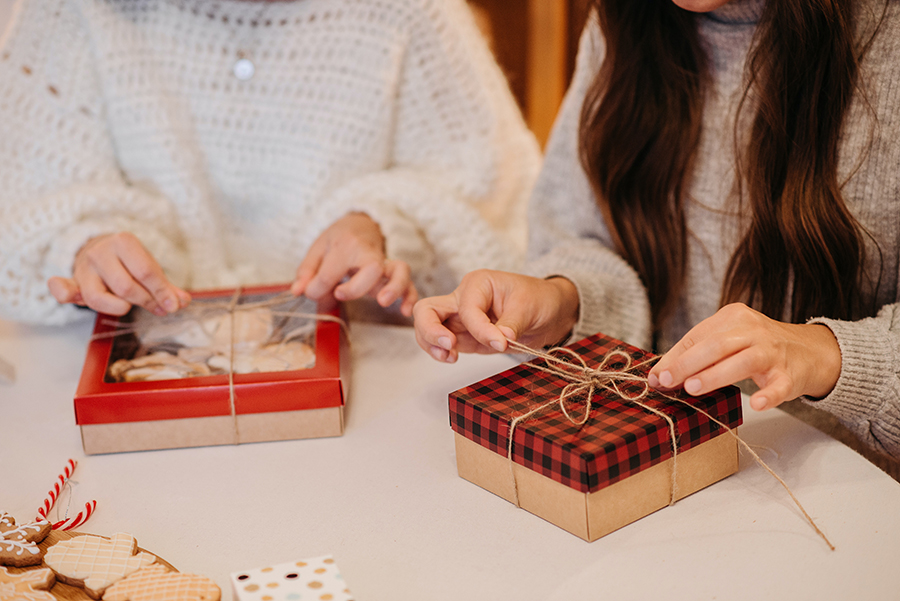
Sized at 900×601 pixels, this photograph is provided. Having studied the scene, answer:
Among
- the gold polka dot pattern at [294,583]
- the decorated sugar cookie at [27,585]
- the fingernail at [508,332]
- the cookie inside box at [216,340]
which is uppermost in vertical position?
the fingernail at [508,332]

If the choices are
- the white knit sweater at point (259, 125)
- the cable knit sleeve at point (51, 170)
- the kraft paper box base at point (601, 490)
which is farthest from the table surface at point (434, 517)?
the white knit sweater at point (259, 125)

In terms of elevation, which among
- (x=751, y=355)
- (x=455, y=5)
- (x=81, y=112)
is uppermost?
(x=455, y=5)

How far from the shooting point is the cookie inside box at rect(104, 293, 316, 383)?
2.37 feet

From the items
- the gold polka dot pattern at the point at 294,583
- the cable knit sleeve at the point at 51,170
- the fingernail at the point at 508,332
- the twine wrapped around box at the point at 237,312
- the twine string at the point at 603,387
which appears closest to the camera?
the gold polka dot pattern at the point at 294,583

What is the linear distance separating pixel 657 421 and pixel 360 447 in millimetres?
268

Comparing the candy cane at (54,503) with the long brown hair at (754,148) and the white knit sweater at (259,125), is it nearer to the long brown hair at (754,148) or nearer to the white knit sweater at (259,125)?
the white knit sweater at (259,125)

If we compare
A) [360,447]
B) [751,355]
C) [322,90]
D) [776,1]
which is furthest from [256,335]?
[776,1]

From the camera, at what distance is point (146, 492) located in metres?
0.62

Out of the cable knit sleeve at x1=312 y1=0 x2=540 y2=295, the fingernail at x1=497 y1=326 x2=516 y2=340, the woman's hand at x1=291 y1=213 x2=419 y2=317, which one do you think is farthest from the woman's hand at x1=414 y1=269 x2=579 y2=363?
the cable knit sleeve at x1=312 y1=0 x2=540 y2=295

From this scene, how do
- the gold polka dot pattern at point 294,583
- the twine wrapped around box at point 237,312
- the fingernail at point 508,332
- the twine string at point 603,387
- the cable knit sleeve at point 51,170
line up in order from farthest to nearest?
1. the cable knit sleeve at point 51,170
2. the twine wrapped around box at point 237,312
3. the fingernail at point 508,332
4. the twine string at point 603,387
5. the gold polka dot pattern at point 294,583

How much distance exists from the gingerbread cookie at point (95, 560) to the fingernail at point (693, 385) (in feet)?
1.23

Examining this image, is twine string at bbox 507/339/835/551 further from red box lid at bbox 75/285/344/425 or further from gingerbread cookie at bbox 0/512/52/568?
gingerbread cookie at bbox 0/512/52/568

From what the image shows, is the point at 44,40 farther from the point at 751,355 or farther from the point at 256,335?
the point at 751,355

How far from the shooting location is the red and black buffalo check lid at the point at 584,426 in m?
0.50
